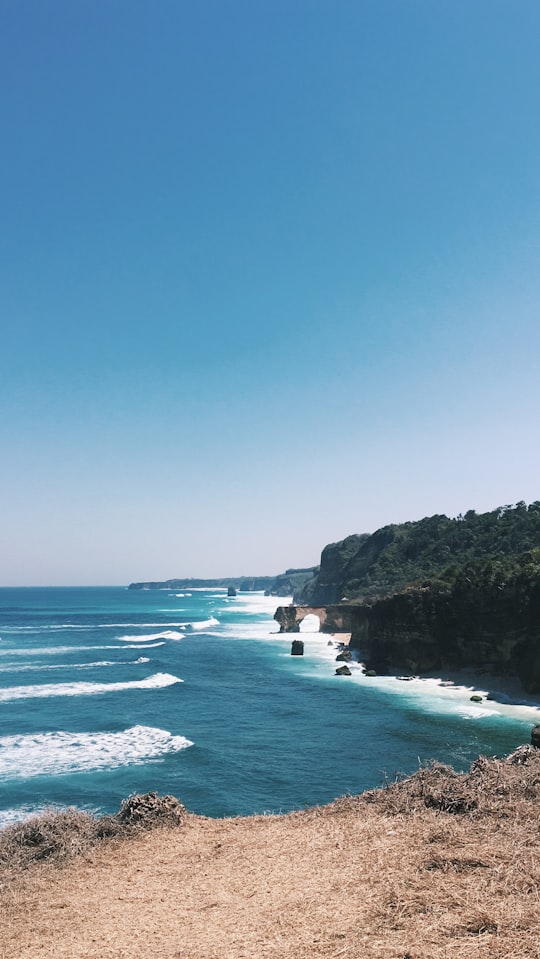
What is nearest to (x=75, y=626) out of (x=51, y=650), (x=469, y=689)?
(x=51, y=650)

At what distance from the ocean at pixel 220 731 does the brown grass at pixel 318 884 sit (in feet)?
38.8

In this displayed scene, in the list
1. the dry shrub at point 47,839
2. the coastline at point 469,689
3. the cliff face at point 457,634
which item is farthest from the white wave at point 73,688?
→ the dry shrub at point 47,839

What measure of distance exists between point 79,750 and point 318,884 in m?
30.2

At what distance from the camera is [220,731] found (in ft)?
136

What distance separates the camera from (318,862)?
11289 millimetres

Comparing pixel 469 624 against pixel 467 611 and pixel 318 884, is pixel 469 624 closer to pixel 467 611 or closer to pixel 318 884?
pixel 467 611

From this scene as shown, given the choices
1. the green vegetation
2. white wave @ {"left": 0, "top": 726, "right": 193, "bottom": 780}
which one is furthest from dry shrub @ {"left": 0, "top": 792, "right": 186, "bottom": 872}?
the green vegetation

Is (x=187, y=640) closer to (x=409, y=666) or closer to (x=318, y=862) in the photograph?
(x=409, y=666)

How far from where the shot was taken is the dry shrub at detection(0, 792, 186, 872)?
13070mm

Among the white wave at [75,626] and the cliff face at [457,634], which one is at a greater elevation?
the cliff face at [457,634]

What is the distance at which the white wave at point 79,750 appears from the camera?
32.0m

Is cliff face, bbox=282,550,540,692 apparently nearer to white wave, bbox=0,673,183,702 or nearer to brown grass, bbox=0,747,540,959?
white wave, bbox=0,673,183,702

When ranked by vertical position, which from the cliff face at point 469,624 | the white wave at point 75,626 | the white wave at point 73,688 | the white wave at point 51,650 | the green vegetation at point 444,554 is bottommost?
the white wave at point 75,626

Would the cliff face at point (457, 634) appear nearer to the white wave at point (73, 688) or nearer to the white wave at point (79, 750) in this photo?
the white wave at point (73, 688)
